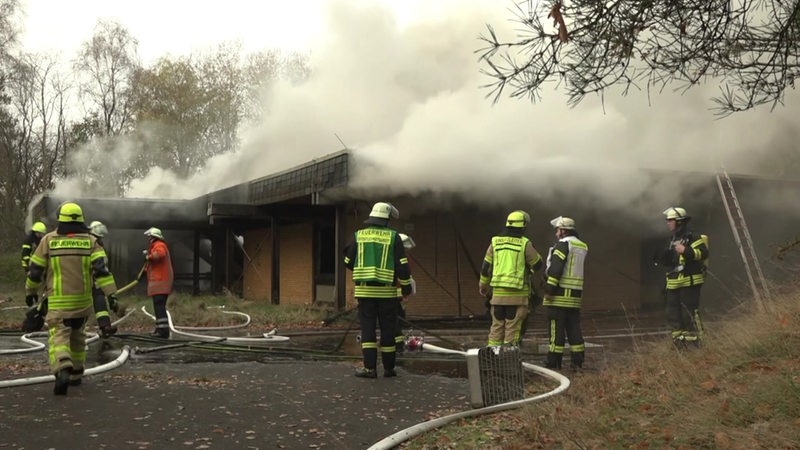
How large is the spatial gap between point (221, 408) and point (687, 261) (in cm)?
513

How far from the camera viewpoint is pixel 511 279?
6.84 m

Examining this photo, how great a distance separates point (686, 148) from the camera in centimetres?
1179

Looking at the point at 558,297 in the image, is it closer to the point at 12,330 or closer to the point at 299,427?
the point at 299,427

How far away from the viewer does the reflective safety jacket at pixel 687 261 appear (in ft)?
25.1

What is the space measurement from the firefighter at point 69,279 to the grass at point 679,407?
3096 mm

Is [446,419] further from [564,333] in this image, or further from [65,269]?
[65,269]

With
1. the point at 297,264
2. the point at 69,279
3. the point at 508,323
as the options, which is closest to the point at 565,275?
the point at 508,323

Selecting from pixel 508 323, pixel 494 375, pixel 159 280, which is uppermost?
pixel 159 280

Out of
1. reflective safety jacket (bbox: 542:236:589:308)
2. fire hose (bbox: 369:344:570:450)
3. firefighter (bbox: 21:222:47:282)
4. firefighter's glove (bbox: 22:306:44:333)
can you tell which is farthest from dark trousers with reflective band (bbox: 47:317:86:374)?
firefighter (bbox: 21:222:47:282)

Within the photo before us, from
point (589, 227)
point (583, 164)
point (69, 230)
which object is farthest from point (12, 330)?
point (589, 227)

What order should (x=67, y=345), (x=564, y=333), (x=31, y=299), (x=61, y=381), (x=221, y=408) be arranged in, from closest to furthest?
(x=221, y=408) → (x=61, y=381) → (x=67, y=345) → (x=31, y=299) → (x=564, y=333)

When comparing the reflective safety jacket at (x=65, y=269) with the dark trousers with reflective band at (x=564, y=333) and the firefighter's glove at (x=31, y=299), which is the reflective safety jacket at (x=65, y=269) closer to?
the firefighter's glove at (x=31, y=299)

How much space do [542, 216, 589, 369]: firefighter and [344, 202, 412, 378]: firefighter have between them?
1.51m

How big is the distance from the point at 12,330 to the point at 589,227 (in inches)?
428
